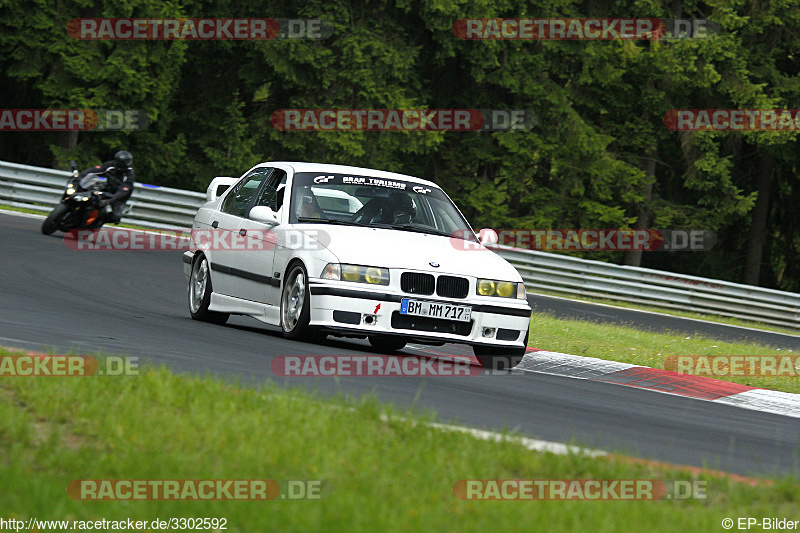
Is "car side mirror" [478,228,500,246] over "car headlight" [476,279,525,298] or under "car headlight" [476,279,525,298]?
over

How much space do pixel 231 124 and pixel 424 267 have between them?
2334 cm

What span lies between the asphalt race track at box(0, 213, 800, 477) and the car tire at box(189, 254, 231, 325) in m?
0.21

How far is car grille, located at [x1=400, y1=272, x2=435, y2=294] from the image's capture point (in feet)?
31.9

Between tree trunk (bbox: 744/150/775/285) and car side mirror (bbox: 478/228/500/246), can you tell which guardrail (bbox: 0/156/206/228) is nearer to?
car side mirror (bbox: 478/228/500/246)

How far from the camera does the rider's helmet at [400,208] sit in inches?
427

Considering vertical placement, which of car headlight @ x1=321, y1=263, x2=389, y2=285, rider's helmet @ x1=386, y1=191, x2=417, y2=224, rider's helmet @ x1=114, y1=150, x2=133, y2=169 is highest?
rider's helmet @ x1=114, y1=150, x2=133, y2=169

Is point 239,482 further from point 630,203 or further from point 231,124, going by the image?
point 630,203

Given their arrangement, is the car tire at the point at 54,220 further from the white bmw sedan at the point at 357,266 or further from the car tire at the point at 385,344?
the car tire at the point at 385,344

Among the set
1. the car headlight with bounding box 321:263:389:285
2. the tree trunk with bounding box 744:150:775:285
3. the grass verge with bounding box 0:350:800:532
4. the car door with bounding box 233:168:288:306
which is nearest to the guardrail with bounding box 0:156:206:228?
the car door with bounding box 233:168:288:306

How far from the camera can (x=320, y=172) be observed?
36.4 ft

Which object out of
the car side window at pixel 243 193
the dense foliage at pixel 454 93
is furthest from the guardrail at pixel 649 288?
the car side window at pixel 243 193

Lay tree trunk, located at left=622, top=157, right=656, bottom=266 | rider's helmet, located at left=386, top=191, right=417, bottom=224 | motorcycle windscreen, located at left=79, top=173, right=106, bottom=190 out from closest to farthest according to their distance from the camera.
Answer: rider's helmet, located at left=386, top=191, right=417, bottom=224 → motorcycle windscreen, located at left=79, top=173, right=106, bottom=190 → tree trunk, located at left=622, top=157, right=656, bottom=266

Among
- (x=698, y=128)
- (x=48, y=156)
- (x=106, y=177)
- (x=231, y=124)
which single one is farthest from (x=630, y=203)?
(x=106, y=177)

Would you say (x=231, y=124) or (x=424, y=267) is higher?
(x=231, y=124)
